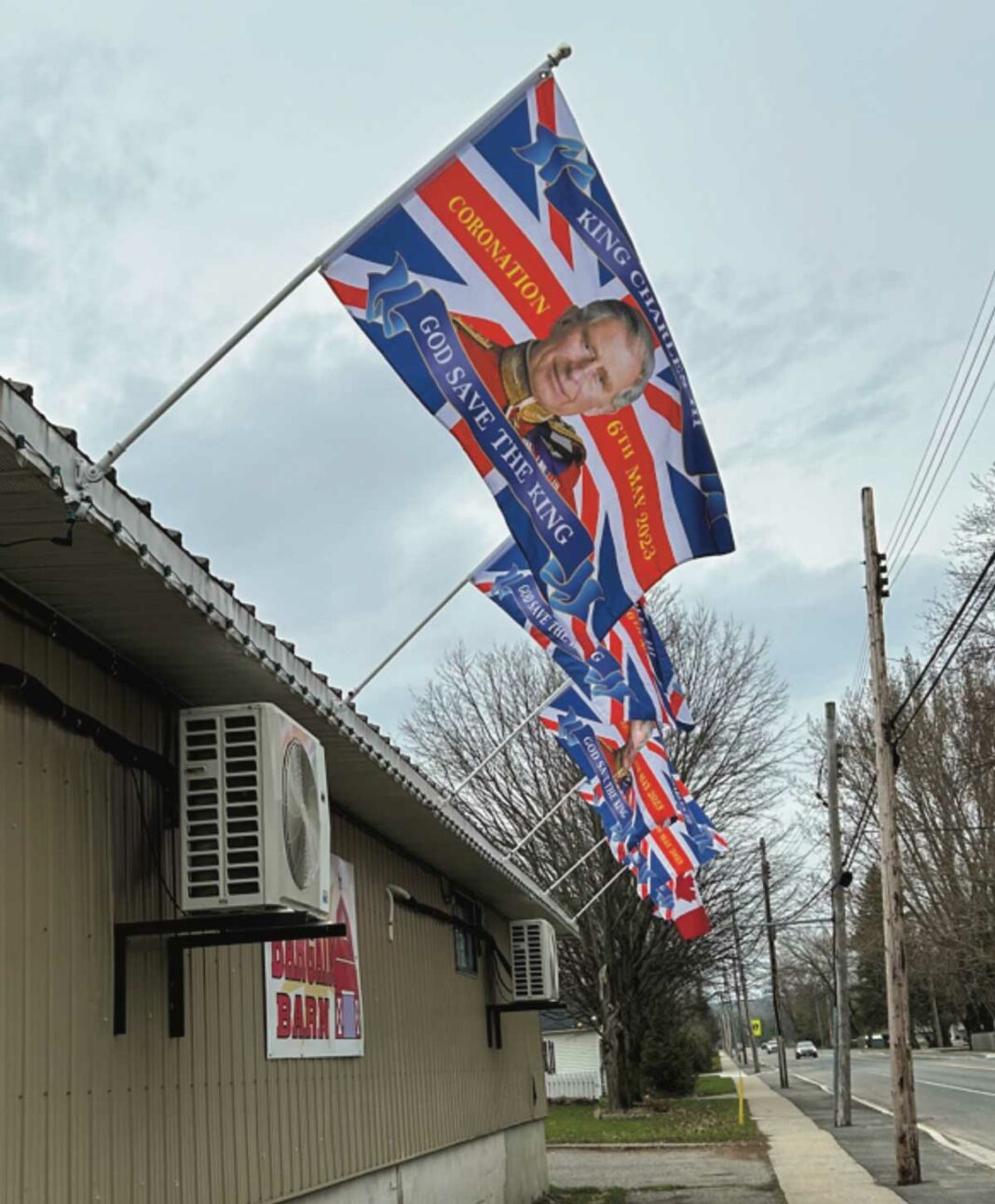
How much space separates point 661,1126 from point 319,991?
22251 mm

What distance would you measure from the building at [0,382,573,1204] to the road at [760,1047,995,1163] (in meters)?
14.5

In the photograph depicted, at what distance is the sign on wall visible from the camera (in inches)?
315

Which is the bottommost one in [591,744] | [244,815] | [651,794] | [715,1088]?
[715,1088]

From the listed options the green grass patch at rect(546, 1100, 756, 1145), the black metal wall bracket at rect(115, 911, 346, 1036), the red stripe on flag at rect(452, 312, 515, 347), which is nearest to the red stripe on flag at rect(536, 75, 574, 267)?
the red stripe on flag at rect(452, 312, 515, 347)

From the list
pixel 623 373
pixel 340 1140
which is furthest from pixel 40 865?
pixel 340 1140

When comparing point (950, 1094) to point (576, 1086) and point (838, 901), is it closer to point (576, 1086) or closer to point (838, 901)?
point (838, 901)

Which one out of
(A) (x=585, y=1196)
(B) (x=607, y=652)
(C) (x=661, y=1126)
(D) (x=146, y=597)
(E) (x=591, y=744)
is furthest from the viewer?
(C) (x=661, y=1126)

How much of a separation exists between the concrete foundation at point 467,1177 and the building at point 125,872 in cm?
9

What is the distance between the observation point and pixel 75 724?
5.68 metres

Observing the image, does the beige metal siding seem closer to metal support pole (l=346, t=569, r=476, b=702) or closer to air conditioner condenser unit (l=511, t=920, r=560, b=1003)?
metal support pole (l=346, t=569, r=476, b=702)

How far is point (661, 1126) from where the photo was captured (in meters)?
29.4

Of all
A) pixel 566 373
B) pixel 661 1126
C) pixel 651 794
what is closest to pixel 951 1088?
pixel 661 1126

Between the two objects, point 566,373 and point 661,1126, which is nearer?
point 566,373

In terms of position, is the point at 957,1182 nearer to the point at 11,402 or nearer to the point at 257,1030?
the point at 257,1030
